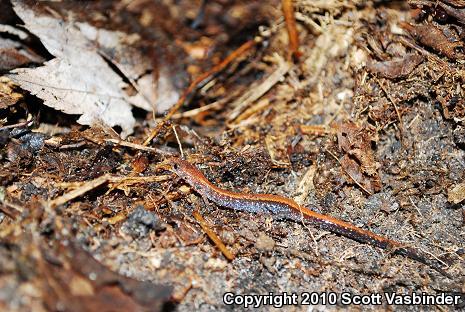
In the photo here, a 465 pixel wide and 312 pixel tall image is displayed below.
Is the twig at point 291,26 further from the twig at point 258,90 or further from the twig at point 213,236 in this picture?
the twig at point 213,236

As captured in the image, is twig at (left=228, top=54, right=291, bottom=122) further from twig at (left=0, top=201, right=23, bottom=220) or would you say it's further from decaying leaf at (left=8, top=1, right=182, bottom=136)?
twig at (left=0, top=201, right=23, bottom=220)

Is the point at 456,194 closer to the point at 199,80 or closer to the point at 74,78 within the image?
the point at 199,80

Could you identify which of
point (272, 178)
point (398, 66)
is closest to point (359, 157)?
point (272, 178)

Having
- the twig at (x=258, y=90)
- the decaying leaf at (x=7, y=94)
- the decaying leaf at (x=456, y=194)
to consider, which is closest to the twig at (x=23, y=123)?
the decaying leaf at (x=7, y=94)

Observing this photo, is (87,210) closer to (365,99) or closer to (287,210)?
(287,210)

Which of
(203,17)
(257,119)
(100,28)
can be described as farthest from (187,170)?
(203,17)

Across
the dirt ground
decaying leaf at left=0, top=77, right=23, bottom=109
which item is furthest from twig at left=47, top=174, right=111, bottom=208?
decaying leaf at left=0, top=77, right=23, bottom=109

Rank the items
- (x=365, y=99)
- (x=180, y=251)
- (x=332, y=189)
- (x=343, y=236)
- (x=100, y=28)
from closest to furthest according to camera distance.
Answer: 1. (x=180, y=251)
2. (x=343, y=236)
3. (x=332, y=189)
4. (x=365, y=99)
5. (x=100, y=28)
